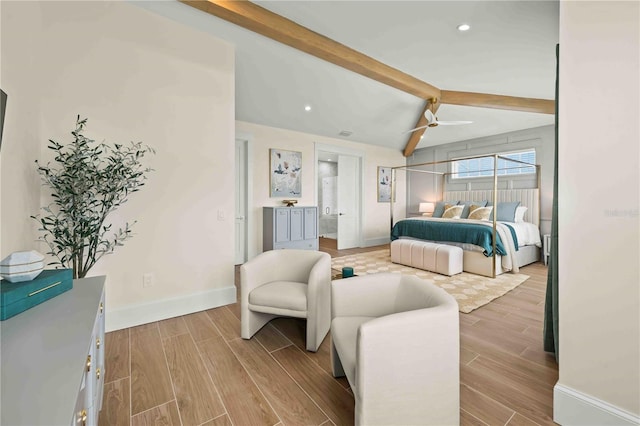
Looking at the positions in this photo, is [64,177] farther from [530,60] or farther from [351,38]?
[530,60]

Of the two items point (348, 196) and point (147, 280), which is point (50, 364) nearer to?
point (147, 280)

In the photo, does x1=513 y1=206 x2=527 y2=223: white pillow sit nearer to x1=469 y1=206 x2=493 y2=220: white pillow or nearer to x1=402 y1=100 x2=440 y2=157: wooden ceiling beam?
x1=469 y1=206 x2=493 y2=220: white pillow

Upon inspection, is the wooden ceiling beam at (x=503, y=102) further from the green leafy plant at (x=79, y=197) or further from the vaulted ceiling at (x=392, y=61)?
the green leafy plant at (x=79, y=197)

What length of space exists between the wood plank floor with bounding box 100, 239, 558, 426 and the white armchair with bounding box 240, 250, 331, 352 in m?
0.16

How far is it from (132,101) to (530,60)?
441cm

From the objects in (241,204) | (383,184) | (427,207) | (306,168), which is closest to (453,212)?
(427,207)

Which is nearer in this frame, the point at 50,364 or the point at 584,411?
the point at 50,364

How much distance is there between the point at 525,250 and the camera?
183 inches

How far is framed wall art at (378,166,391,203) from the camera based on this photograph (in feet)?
22.3

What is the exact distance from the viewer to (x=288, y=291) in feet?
7.00

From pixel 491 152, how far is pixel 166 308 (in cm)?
675

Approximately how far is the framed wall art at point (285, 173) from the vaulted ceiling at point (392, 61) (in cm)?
56

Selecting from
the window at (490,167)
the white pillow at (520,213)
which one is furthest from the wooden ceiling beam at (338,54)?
the white pillow at (520,213)

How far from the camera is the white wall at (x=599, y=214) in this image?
3.91 feet
